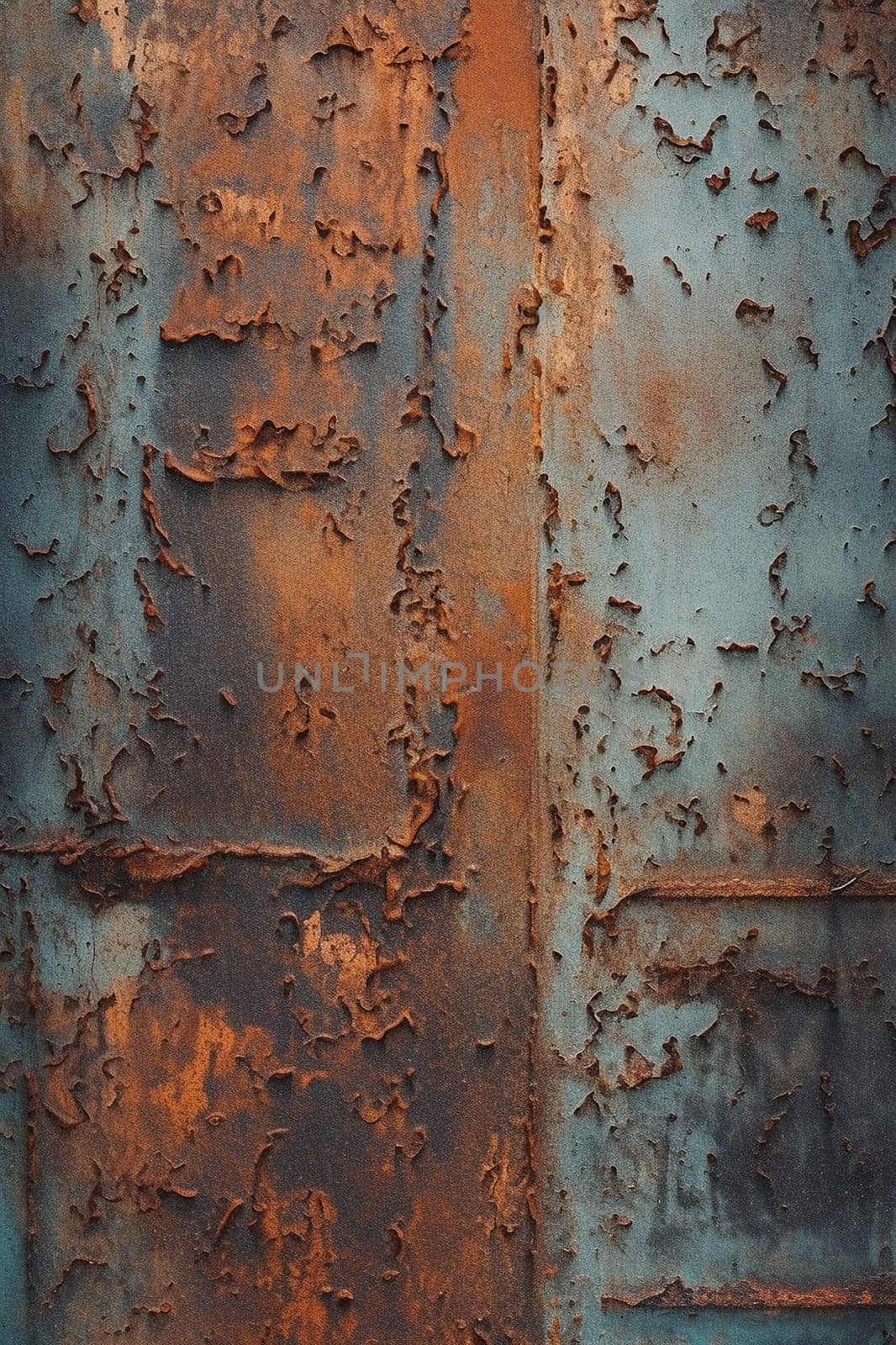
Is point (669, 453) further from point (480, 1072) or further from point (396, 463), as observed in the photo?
point (480, 1072)

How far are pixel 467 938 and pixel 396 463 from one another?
569 mm

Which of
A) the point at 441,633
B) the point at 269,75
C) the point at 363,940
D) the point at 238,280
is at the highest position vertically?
the point at 269,75

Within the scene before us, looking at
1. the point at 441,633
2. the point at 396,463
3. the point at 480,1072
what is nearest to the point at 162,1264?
the point at 480,1072

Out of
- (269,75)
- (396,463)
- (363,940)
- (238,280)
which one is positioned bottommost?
(363,940)

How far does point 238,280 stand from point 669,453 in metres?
0.55

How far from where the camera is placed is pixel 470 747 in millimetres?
1307

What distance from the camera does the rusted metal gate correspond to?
1.30 metres

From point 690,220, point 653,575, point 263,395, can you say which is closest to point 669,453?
point 653,575

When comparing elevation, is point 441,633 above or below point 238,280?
below

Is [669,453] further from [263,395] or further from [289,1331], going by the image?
[289,1331]

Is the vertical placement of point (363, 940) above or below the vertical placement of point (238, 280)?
below

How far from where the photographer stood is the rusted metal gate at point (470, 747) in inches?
51.0

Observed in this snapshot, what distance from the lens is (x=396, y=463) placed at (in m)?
1.30

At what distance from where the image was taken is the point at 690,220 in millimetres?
1295
